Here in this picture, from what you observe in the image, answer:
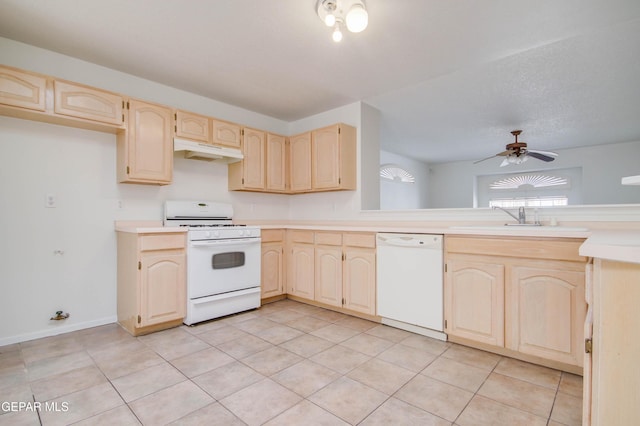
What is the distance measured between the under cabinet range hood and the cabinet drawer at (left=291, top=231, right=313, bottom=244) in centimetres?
109

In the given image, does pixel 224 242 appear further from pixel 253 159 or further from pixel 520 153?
pixel 520 153

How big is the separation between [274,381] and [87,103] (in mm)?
2646

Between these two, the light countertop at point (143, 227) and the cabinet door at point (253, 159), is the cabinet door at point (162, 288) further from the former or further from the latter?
the cabinet door at point (253, 159)

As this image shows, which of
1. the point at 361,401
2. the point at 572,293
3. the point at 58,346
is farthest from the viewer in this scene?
the point at 58,346

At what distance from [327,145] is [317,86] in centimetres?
68

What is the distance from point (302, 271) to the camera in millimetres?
3729

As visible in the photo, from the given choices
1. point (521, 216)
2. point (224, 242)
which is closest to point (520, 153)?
point (521, 216)

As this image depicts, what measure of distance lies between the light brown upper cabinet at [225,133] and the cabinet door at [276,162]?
0.44m

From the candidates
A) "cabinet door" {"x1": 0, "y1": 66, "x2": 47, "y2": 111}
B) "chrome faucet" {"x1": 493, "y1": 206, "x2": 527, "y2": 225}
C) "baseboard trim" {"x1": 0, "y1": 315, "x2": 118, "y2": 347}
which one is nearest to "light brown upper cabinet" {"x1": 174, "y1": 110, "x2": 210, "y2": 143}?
"cabinet door" {"x1": 0, "y1": 66, "x2": 47, "y2": 111}

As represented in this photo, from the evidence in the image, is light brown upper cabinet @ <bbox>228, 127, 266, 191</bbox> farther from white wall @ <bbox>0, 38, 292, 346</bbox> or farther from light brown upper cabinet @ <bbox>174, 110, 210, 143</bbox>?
white wall @ <bbox>0, 38, 292, 346</bbox>

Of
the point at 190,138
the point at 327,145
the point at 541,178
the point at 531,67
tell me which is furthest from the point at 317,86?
the point at 541,178

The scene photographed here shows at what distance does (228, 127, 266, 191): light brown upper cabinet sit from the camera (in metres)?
3.77

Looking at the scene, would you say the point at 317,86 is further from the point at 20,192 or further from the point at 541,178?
the point at 541,178

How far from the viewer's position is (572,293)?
6.59ft
